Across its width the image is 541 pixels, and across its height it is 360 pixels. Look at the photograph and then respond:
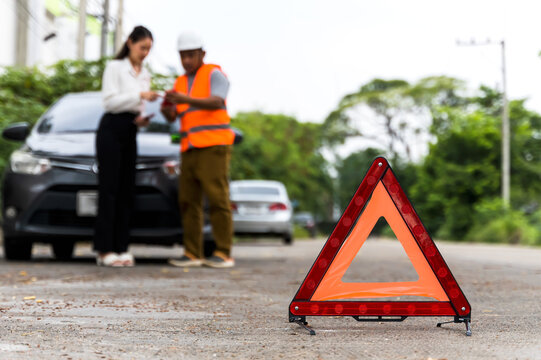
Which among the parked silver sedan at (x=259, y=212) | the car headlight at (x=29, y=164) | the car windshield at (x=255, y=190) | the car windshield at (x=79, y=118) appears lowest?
the parked silver sedan at (x=259, y=212)

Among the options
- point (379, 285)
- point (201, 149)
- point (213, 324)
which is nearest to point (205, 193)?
point (201, 149)

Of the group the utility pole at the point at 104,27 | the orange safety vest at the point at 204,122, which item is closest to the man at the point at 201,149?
the orange safety vest at the point at 204,122

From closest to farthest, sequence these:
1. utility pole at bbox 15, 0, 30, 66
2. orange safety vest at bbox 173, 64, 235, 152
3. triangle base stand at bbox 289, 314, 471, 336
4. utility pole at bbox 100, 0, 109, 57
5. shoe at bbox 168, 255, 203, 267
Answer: triangle base stand at bbox 289, 314, 471, 336 < orange safety vest at bbox 173, 64, 235, 152 < shoe at bbox 168, 255, 203, 267 < utility pole at bbox 100, 0, 109, 57 < utility pole at bbox 15, 0, 30, 66

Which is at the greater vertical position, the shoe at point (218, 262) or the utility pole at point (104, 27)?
the utility pole at point (104, 27)

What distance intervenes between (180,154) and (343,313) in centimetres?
441

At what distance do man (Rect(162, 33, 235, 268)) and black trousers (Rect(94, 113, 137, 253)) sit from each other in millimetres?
435

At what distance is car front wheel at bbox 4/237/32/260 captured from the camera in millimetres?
8094

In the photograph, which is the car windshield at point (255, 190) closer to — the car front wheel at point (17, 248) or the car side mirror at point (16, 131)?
the car front wheel at point (17, 248)

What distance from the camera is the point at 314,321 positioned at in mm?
4129

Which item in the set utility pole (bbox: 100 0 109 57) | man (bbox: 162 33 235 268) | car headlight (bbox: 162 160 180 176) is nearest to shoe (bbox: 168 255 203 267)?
man (bbox: 162 33 235 268)

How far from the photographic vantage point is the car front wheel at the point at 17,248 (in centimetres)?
809

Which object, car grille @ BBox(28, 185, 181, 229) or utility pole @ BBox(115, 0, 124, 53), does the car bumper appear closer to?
car grille @ BBox(28, 185, 181, 229)

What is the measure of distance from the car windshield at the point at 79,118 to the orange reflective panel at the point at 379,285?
187 inches

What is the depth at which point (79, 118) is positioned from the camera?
8664 millimetres
